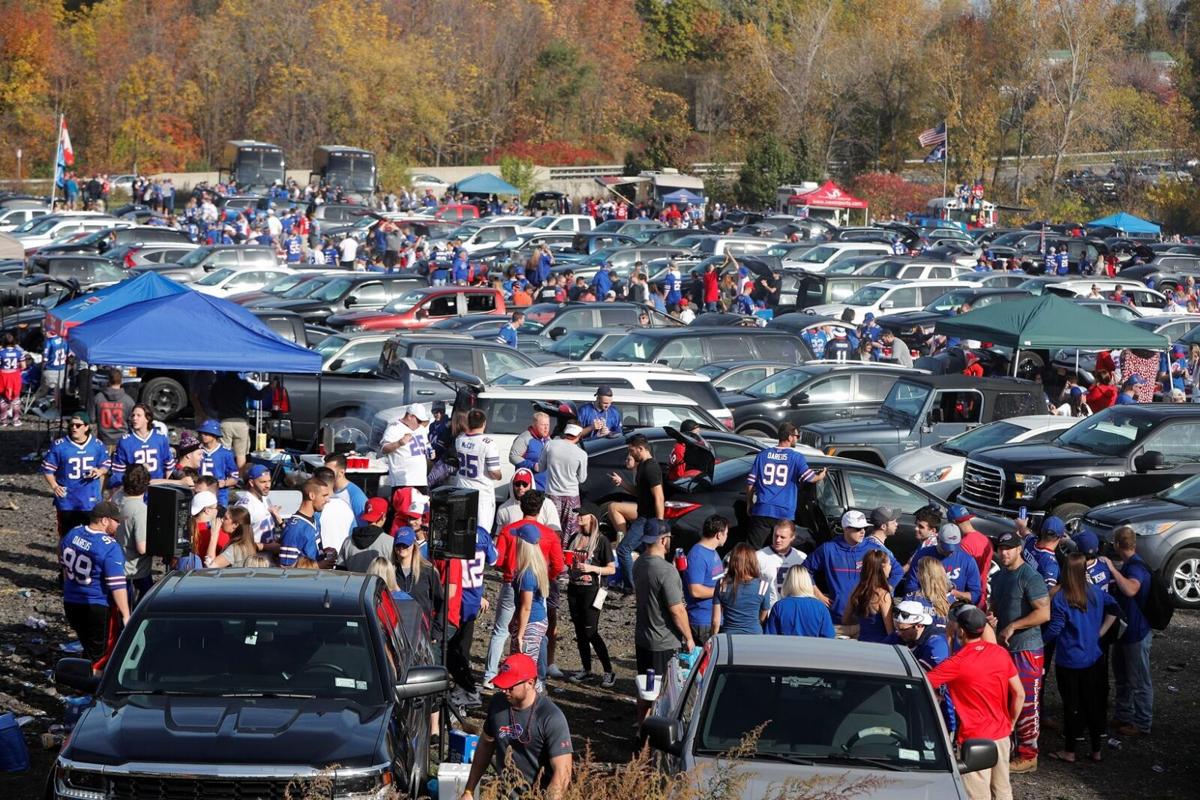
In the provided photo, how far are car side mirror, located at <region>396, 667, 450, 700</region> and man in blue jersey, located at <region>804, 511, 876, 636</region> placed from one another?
391cm

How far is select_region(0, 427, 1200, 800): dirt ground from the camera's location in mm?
10586

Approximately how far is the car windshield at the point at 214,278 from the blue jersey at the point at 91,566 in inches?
1007

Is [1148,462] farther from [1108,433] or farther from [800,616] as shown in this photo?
[800,616]

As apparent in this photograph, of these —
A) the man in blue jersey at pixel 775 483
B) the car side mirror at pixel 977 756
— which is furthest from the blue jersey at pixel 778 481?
the car side mirror at pixel 977 756

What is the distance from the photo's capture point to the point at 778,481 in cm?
1372

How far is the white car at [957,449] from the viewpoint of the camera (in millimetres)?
18688

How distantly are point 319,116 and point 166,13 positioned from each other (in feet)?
50.1

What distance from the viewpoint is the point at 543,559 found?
11148mm

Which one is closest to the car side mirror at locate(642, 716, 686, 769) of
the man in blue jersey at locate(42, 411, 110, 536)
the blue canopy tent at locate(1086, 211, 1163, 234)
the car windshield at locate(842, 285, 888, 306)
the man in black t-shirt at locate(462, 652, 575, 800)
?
the man in black t-shirt at locate(462, 652, 575, 800)

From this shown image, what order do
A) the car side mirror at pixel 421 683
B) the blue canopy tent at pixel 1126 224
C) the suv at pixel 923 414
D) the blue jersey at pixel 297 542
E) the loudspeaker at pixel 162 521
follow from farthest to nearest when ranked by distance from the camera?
the blue canopy tent at pixel 1126 224 < the suv at pixel 923 414 < the blue jersey at pixel 297 542 < the loudspeaker at pixel 162 521 < the car side mirror at pixel 421 683

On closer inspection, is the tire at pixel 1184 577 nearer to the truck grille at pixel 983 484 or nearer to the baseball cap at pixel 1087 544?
the truck grille at pixel 983 484

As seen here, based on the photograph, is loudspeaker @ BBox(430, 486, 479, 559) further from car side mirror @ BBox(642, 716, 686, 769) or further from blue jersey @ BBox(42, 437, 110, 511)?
blue jersey @ BBox(42, 437, 110, 511)

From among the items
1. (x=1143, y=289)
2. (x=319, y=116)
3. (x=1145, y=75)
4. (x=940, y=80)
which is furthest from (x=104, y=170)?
(x=1145, y=75)

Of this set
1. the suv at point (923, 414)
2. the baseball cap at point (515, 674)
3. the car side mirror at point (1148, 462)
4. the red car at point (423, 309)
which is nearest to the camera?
the baseball cap at point (515, 674)
